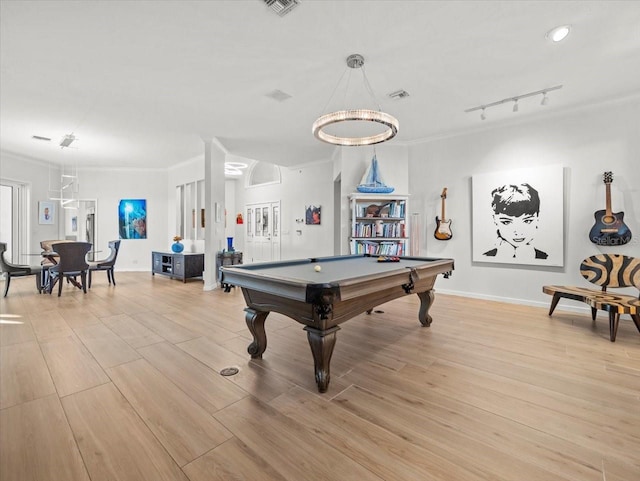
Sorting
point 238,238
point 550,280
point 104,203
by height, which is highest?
point 104,203

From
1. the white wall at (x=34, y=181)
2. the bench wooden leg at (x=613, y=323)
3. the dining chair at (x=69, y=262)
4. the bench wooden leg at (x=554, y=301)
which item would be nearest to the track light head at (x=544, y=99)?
the bench wooden leg at (x=554, y=301)

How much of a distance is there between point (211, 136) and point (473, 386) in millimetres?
5617

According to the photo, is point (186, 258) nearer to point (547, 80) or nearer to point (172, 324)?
point (172, 324)

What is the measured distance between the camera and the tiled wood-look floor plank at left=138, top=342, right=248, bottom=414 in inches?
76.7

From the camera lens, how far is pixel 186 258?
21.7ft

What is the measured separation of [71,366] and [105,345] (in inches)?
17.6

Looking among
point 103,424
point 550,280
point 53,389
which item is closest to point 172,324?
point 53,389

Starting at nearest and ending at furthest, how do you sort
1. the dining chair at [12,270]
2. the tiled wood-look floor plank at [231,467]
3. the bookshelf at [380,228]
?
the tiled wood-look floor plank at [231,467], the dining chair at [12,270], the bookshelf at [380,228]

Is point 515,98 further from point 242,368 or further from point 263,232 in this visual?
point 263,232

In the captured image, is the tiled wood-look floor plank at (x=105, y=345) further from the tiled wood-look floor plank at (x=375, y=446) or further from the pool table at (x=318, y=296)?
the tiled wood-look floor plank at (x=375, y=446)

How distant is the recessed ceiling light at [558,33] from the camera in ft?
8.45

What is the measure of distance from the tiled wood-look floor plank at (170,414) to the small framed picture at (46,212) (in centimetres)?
755

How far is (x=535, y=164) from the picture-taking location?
450cm

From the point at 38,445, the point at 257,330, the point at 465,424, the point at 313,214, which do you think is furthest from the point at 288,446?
the point at 313,214
